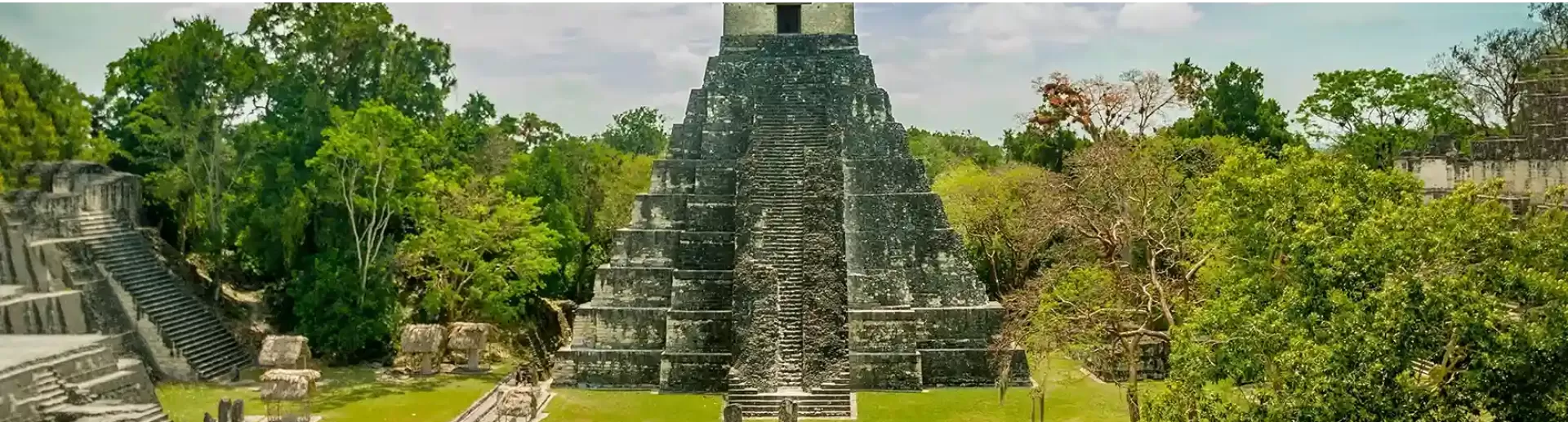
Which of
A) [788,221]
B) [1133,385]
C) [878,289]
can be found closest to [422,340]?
[788,221]

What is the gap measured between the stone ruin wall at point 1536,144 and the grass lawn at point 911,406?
9.02 m

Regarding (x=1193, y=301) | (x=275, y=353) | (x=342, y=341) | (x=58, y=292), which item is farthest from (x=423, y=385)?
(x=1193, y=301)

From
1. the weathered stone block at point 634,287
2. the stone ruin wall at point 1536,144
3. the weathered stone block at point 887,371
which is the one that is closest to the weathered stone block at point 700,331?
the weathered stone block at point 634,287

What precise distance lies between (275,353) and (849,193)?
10558 mm

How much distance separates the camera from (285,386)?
18547 mm

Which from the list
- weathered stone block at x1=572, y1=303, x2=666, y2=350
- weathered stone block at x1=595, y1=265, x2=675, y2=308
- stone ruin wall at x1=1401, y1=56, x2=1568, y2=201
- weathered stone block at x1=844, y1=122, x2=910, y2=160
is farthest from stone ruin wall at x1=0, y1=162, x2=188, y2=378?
stone ruin wall at x1=1401, y1=56, x2=1568, y2=201

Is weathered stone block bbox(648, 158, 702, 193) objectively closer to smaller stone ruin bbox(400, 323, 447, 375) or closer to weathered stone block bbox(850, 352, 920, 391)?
smaller stone ruin bbox(400, 323, 447, 375)

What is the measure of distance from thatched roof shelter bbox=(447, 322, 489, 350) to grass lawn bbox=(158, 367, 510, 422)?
0.59 m

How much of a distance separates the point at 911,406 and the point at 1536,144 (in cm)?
1370

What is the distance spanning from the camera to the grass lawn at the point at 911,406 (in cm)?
1928

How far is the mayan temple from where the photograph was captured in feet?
67.5

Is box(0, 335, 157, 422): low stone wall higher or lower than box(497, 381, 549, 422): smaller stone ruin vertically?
higher

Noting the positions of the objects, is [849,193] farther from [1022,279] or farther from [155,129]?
[155,129]

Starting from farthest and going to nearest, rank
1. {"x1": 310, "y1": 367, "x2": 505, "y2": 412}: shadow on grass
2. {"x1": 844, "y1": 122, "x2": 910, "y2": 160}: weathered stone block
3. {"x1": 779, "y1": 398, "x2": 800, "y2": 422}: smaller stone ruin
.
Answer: {"x1": 844, "y1": 122, "x2": 910, "y2": 160}: weathered stone block, {"x1": 310, "y1": 367, "x2": 505, "y2": 412}: shadow on grass, {"x1": 779, "y1": 398, "x2": 800, "y2": 422}: smaller stone ruin
